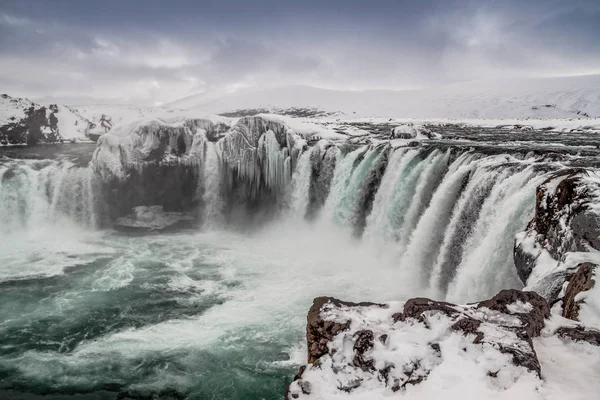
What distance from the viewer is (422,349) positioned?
177 inches

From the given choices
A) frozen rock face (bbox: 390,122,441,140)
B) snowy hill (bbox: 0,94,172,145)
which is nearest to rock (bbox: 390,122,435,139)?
frozen rock face (bbox: 390,122,441,140)

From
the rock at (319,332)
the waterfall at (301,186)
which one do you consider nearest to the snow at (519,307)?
the rock at (319,332)

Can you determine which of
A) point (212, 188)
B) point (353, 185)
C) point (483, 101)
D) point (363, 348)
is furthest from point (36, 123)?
point (483, 101)

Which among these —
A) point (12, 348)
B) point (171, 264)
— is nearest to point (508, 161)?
point (171, 264)

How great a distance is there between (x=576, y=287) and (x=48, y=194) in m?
26.3

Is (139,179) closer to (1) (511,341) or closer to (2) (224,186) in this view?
(2) (224,186)

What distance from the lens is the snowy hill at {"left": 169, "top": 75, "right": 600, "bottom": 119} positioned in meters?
91.2

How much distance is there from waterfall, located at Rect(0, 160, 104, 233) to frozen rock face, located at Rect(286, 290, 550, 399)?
22.8 metres

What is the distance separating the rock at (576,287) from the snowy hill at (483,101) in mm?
93432

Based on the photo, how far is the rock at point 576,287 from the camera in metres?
5.60

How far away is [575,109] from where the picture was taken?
87.8 metres

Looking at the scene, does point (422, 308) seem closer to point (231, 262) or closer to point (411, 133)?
point (231, 262)

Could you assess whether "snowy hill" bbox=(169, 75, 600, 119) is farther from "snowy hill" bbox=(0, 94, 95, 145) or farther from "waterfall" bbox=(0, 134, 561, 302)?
"waterfall" bbox=(0, 134, 561, 302)

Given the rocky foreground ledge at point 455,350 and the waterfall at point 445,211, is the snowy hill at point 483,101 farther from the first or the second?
the rocky foreground ledge at point 455,350
